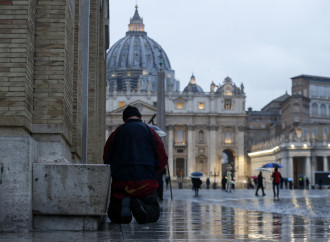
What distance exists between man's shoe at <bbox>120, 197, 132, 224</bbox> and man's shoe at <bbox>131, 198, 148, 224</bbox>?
0.06m

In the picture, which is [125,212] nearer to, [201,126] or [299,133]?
[299,133]

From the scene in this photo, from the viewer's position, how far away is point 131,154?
6.46 metres

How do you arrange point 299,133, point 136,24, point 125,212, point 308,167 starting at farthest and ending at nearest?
point 136,24 → point 299,133 → point 308,167 → point 125,212

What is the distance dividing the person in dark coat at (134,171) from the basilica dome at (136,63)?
106 metres

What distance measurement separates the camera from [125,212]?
6215 millimetres

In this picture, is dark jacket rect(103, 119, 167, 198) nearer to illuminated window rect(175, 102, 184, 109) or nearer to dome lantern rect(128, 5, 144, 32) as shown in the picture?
illuminated window rect(175, 102, 184, 109)

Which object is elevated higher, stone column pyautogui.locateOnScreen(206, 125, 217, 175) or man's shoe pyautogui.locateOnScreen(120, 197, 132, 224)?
stone column pyautogui.locateOnScreen(206, 125, 217, 175)

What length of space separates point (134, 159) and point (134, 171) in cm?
13

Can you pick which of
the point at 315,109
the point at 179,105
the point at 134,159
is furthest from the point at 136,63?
the point at 134,159

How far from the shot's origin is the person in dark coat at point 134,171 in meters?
6.36

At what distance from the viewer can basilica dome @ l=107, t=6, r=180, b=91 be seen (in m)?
115

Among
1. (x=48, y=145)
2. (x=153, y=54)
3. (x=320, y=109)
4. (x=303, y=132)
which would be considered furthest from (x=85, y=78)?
(x=153, y=54)

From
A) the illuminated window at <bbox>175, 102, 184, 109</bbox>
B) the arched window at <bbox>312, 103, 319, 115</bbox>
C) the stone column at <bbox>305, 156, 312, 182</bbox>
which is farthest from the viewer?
the arched window at <bbox>312, 103, 319, 115</bbox>

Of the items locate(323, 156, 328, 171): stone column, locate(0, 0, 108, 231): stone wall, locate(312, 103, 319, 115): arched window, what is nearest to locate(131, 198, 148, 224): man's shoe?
locate(0, 0, 108, 231): stone wall
